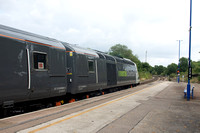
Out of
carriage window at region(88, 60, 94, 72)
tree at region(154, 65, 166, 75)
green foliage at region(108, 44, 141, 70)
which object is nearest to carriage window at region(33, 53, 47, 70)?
carriage window at region(88, 60, 94, 72)

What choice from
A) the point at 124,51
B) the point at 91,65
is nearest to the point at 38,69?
the point at 91,65

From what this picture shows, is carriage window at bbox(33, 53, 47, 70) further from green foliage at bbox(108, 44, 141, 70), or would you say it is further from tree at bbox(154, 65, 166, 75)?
tree at bbox(154, 65, 166, 75)

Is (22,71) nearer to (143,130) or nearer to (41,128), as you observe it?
(41,128)

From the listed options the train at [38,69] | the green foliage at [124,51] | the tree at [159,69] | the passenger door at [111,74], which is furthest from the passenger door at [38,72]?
the tree at [159,69]

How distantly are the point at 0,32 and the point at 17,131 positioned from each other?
3.10 meters

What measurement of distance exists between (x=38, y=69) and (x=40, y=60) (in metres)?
0.41

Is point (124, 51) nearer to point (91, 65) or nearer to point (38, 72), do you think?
point (91, 65)

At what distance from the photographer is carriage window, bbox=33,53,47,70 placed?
260 inches

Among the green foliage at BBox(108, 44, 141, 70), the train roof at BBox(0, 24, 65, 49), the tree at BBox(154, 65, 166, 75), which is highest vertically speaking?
the green foliage at BBox(108, 44, 141, 70)

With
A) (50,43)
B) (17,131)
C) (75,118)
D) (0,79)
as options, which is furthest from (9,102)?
(50,43)

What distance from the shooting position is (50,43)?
299 inches

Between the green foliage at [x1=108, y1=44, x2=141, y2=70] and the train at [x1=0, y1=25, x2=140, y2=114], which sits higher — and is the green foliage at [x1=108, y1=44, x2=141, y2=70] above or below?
above

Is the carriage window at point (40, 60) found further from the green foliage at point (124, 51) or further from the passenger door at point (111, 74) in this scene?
the green foliage at point (124, 51)

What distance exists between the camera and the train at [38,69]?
17.9 ft
